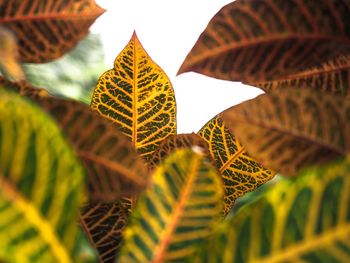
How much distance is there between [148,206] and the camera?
327 mm

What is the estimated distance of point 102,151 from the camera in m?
0.37

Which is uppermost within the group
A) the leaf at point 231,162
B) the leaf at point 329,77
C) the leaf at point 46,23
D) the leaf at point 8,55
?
the leaf at point 46,23

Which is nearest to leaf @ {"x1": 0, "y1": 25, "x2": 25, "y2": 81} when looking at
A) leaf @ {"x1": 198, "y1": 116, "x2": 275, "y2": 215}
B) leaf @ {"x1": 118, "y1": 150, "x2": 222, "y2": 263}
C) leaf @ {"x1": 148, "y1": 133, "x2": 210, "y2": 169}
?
leaf @ {"x1": 118, "y1": 150, "x2": 222, "y2": 263}

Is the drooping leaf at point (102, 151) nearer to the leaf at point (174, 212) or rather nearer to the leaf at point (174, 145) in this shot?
the leaf at point (174, 212)

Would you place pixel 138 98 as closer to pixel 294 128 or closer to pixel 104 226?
pixel 104 226

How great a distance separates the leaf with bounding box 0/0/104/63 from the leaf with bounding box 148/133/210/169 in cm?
18

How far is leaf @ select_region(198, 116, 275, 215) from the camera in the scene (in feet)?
2.11

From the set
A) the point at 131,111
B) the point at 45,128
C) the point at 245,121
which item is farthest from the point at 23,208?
the point at 131,111

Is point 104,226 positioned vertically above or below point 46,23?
below

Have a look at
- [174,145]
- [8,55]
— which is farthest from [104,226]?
[8,55]

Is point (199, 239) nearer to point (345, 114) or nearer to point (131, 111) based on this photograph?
point (345, 114)

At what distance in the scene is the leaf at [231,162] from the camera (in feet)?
2.11

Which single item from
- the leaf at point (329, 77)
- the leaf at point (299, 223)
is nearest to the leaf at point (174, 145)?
the leaf at point (329, 77)

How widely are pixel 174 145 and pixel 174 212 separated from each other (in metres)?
0.24
